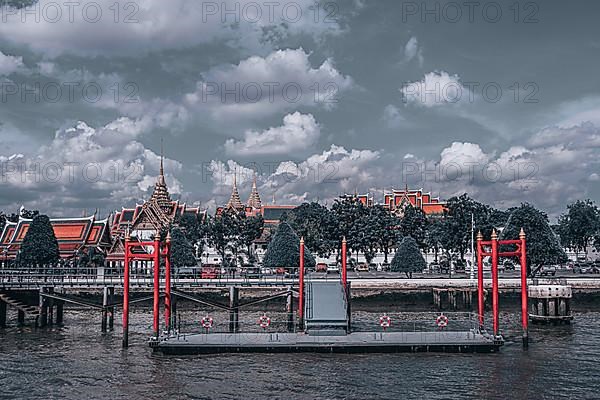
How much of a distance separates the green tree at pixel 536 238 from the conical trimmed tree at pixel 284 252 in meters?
24.1

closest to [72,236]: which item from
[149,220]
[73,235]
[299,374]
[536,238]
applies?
[73,235]

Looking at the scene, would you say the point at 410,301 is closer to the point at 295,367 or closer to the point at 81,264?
the point at 295,367

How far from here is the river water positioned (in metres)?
31.1

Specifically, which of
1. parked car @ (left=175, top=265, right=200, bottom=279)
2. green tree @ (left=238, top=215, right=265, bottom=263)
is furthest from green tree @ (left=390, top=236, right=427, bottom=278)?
green tree @ (left=238, top=215, right=265, bottom=263)

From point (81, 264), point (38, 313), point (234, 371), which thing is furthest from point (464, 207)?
point (234, 371)

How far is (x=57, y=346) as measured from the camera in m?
43.5

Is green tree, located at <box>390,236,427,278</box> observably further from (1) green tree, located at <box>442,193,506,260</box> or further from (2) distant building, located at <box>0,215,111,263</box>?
(2) distant building, located at <box>0,215,111,263</box>

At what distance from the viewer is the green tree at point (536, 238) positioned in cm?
7619

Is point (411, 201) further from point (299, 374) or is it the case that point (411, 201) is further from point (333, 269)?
point (299, 374)

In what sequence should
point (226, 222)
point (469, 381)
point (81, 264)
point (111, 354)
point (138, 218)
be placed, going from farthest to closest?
1. point (138, 218)
2. point (226, 222)
3. point (81, 264)
4. point (111, 354)
5. point (469, 381)

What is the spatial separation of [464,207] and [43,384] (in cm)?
7329

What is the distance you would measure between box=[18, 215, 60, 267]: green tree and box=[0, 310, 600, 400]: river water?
135 ft

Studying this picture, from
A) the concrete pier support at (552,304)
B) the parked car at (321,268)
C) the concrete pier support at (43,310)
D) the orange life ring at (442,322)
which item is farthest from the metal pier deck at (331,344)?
the parked car at (321,268)

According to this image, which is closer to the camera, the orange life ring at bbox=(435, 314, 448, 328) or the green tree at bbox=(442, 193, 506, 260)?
the orange life ring at bbox=(435, 314, 448, 328)
